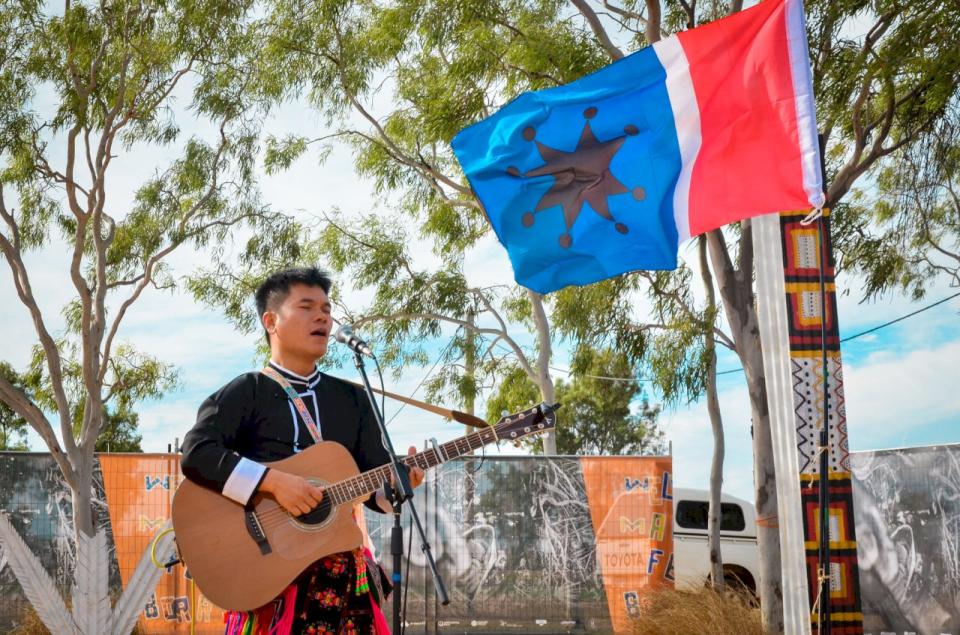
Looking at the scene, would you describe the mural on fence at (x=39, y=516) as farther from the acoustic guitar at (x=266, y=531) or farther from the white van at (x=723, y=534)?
the acoustic guitar at (x=266, y=531)

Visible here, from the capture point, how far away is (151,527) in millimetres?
12703

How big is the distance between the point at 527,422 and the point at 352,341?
925 millimetres

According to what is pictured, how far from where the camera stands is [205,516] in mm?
4223

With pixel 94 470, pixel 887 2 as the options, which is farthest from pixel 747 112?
pixel 94 470

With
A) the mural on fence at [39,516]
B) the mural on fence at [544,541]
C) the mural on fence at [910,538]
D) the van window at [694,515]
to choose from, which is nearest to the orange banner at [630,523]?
the mural on fence at [544,541]

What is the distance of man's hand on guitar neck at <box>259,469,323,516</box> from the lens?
13.5 ft

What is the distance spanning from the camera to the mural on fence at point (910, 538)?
36.9 feet

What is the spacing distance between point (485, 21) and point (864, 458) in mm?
7356

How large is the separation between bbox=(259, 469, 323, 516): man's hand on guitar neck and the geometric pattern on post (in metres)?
3.49

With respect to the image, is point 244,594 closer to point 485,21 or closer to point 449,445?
point 449,445

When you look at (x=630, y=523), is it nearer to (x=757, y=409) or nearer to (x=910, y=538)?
(x=910, y=538)

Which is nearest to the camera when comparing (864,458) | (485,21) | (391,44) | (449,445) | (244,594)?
(244,594)

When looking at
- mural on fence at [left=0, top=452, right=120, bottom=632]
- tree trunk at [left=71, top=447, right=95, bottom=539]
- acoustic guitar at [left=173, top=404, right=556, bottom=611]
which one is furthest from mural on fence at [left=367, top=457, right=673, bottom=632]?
Answer: acoustic guitar at [left=173, top=404, right=556, bottom=611]

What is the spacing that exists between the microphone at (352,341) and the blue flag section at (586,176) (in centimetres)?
200
